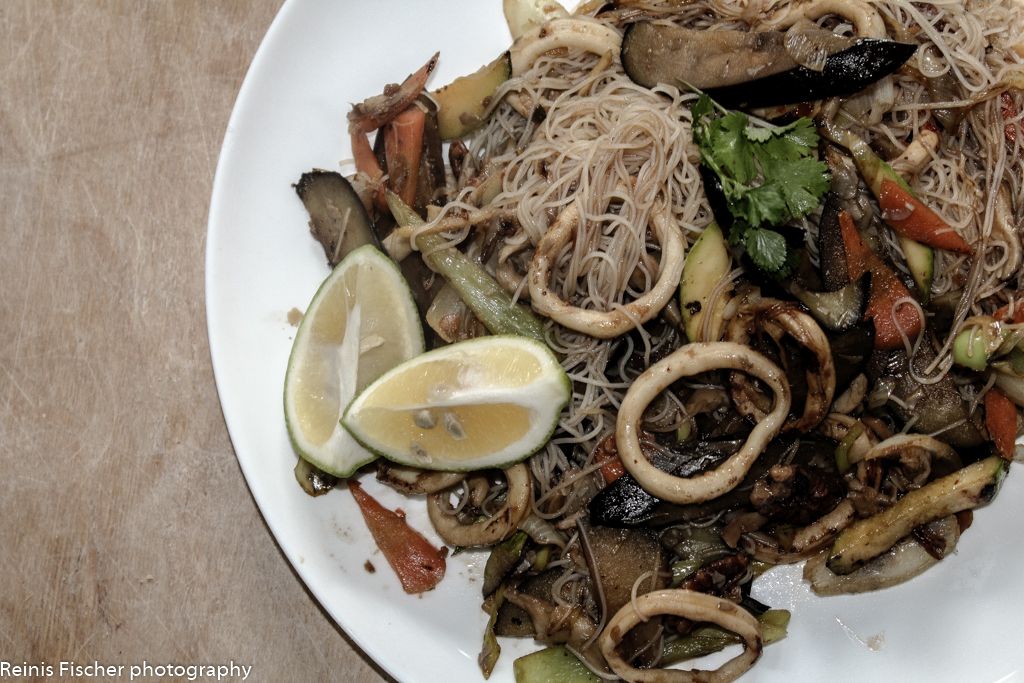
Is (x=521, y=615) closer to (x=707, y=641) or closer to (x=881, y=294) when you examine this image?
(x=707, y=641)

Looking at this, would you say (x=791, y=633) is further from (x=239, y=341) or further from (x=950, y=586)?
(x=239, y=341)

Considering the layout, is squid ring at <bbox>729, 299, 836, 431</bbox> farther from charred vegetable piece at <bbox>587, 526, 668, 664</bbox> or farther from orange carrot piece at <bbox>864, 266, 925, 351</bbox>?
charred vegetable piece at <bbox>587, 526, 668, 664</bbox>

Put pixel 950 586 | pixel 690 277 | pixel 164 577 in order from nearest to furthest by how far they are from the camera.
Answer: pixel 690 277 → pixel 950 586 → pixel 164 577

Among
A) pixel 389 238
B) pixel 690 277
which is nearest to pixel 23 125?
pixel 389 238

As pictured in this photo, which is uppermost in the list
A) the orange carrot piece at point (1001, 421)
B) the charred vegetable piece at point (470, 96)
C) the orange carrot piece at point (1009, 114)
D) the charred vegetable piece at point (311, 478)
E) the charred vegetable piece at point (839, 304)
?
the charred vegetable piece at point (470, 96)

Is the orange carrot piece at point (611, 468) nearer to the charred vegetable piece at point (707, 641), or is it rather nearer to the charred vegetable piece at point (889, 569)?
the charred vegetable piece at point (707, 641)

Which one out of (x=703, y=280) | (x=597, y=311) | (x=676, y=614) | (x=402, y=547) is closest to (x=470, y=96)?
(x=597, y=311)

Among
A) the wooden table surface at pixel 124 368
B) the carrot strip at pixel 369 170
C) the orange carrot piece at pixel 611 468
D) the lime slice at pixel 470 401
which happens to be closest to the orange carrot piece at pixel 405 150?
the carrot strip at pixel 369 170
